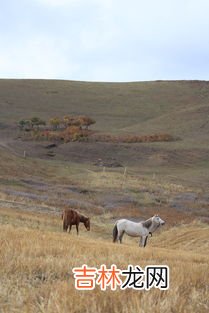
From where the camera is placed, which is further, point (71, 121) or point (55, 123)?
point (71, 121)

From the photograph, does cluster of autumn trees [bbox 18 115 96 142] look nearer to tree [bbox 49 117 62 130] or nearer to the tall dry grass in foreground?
tree [bbox 49 117 62 130]

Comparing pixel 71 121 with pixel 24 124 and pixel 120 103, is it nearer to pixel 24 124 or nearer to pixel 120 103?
pixel 24 124

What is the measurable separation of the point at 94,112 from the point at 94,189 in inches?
3355

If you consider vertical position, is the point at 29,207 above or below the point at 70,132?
below

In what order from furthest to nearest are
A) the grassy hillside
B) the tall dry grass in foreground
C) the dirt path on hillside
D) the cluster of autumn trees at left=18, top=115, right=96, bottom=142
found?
1. the grassy hillside
2. the cluster of autumn trees at left=18, top=115, right=96, bottom=142
3. the dirt path on hillside
4. the tall dry grass in foreground

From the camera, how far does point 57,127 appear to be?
111m

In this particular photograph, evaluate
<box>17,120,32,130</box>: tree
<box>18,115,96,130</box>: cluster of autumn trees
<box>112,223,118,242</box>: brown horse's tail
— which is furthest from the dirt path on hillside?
<box>17,120,32,130</box>: tree

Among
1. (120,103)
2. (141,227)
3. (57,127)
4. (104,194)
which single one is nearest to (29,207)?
(141,227)

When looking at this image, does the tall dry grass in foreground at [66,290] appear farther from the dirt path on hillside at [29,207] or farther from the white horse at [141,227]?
the dirt path on hillside at [29,207]

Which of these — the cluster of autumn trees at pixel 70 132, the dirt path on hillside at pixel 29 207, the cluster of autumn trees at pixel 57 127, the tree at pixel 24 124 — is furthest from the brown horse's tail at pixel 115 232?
the tree at pixel 24 124

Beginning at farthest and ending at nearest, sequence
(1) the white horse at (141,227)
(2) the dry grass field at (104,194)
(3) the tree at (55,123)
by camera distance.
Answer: (3) the tree at (55,123) < (1) the white horse at (141,227) < (2) the dry grass field at (104,194)

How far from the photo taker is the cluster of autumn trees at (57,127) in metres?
98.4

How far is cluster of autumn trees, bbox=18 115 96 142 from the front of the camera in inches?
3873

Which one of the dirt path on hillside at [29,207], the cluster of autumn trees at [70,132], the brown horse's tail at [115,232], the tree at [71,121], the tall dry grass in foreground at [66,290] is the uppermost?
the tree at [71,121]
